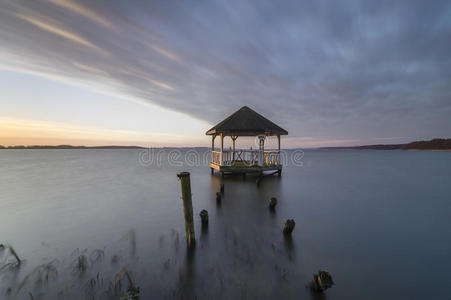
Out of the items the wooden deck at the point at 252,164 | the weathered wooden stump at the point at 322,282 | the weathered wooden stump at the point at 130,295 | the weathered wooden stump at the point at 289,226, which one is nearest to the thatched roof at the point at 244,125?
the wooden deck at the point at 252,164

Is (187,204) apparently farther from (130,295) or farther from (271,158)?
(271,158)

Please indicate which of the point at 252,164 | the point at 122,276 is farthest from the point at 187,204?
the point at 252,164

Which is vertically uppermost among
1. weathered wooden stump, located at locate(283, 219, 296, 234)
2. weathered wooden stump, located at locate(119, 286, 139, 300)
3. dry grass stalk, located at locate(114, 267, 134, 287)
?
weathered wooden stump, located at locate(119, 286, 139, 300)

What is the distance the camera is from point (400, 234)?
6.29 meters

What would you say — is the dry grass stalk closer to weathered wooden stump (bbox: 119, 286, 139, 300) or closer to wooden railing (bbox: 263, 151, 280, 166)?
weathered wooden stump (bbox: 119, 286, 139, 300)

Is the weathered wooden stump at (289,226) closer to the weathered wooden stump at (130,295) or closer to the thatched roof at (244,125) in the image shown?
the weathered wooden stump at (130,295)

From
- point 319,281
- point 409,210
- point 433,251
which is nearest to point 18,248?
point 319,281

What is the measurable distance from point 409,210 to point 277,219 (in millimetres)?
8008

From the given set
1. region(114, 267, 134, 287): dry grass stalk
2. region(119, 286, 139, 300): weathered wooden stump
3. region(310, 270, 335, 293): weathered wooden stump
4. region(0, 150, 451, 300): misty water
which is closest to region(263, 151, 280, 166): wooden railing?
region(0, 150, 451, 300): misty water

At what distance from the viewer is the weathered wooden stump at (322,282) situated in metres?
3.11

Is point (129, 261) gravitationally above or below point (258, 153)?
below

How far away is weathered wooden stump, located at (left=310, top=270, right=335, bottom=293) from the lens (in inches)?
122

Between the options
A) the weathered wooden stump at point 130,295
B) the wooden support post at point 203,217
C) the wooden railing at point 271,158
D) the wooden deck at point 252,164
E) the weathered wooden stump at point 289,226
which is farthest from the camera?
the wooden railing at point 271,158

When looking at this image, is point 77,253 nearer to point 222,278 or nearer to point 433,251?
point 222,278
